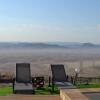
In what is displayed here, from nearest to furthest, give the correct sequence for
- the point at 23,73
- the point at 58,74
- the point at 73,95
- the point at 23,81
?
the point at 73,95, the point at 23,81, the point at 23,73, the point at 58,74

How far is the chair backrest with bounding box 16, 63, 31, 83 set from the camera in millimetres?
13906

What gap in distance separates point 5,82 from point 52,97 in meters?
7.83

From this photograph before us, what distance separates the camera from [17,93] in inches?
460

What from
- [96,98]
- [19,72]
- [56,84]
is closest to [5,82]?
[19,72]

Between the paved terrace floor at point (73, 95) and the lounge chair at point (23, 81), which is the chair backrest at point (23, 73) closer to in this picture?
the lounge chair at point (23, 81)

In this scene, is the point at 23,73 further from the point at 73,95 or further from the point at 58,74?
the point at 73,95

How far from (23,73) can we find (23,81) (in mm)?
604

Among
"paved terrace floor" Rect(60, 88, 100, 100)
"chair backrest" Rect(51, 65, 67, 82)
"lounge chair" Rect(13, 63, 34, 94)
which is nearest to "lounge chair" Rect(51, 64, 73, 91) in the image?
"chair backrest" Rect(51, 65, 67, 82)

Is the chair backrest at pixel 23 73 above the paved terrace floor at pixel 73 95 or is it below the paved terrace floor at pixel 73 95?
above

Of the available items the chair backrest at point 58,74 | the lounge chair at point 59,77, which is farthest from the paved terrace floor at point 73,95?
the chair backrest at point 58,74

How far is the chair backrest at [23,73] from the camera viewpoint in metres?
13.9

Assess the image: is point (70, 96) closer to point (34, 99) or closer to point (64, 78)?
point (34, 99)

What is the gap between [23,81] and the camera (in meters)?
13.8

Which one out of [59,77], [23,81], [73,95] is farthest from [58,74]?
[73,95]
